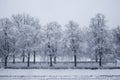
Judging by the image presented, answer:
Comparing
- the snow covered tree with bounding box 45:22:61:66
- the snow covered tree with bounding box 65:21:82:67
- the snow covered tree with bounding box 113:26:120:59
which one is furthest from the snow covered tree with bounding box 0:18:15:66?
the snow covered tree with bounding box 113:26:120:59

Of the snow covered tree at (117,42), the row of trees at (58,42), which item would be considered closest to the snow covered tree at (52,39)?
the row of trees at (58,42)

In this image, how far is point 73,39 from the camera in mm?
42875

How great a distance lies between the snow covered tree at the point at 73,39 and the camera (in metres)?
42.3

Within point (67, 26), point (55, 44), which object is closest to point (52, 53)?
point (55, 44)

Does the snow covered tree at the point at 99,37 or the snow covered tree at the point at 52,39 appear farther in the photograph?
the snow covered tree at the point at 52,39

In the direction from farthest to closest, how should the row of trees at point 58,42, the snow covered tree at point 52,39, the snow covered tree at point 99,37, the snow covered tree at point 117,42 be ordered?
the snow covered tree at point 117,42, the snow covered tree at point 52,39, the row of trees at point 58,42, the snow covered tree at point 99,37

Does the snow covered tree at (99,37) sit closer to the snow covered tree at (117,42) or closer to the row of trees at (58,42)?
the row of trees at (58,42)

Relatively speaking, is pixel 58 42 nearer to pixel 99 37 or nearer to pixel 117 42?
pixel 99 37

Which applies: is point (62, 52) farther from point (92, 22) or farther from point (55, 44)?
point (92, 22)

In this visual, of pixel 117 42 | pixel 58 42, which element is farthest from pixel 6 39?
pixel 117 42

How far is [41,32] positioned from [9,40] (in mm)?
9609

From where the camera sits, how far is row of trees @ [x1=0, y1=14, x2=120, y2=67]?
40.8 meters

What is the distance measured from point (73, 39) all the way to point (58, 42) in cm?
445

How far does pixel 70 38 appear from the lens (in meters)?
42.5
